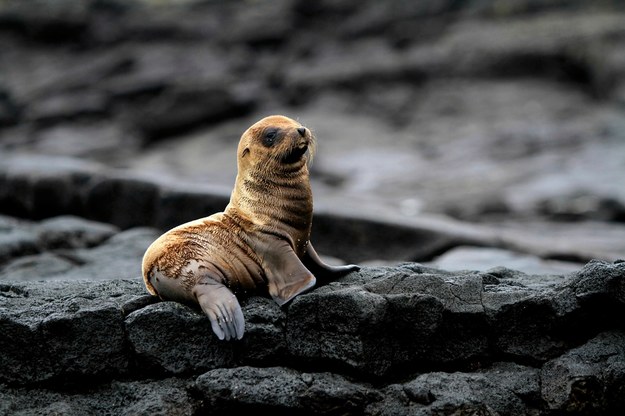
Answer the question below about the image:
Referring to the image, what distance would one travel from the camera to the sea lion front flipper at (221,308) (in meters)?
4.29

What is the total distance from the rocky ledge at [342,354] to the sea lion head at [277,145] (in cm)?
74

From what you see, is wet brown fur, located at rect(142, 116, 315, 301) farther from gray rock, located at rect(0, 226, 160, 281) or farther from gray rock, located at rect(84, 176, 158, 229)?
gray rock, located at rect(84, 176, 158, 229)

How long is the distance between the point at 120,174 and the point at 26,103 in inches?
451

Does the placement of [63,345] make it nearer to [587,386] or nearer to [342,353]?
[342,353]

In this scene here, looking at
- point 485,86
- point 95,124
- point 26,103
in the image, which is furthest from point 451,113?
point 26,103

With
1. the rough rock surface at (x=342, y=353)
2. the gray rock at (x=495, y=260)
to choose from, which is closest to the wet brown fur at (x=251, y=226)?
the rough rock surface at (x=342, y=353)

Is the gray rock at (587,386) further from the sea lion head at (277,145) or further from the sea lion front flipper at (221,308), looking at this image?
the sea lion head at (277,145)

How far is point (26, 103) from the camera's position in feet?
70.4

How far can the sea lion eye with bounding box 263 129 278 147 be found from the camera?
4824 millimetres

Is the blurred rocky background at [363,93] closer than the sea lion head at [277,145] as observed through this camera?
No

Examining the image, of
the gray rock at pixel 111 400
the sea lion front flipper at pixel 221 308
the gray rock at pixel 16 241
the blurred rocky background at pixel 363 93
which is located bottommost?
the gray rock at pixel 111 400

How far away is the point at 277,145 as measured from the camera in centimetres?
481

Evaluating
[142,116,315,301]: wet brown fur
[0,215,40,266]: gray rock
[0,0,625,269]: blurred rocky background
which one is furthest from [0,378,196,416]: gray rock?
[0,0,625,269]: blurred rocky background

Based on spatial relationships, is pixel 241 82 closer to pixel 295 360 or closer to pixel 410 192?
pixel 410 192
